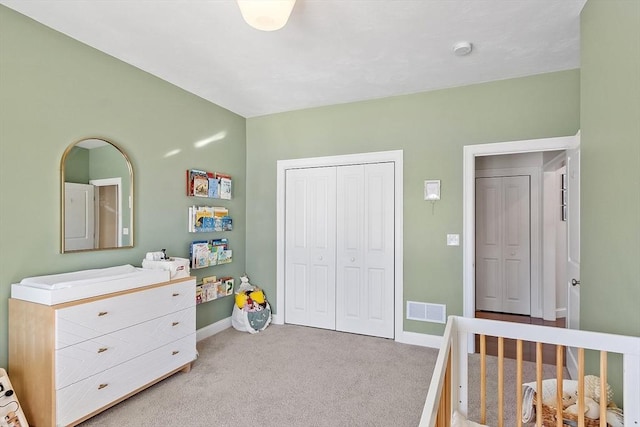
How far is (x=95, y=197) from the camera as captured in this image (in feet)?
8.13

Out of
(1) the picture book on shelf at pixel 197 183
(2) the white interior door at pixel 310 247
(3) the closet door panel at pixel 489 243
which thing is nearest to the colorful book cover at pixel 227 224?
(1) the picture book on shelf at pixel 197 183

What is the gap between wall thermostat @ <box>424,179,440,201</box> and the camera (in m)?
3.21

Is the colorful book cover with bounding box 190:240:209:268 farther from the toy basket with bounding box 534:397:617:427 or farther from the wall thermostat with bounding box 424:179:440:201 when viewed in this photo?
the toy basket with bounding box 534:397:617:427

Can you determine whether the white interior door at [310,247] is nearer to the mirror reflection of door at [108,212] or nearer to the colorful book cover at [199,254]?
the colorful book cover at [199,254]

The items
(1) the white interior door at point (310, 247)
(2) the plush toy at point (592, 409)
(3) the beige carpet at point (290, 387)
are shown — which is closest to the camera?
(2) the plush toy at point (592, 409)

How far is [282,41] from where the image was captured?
92.7 inches

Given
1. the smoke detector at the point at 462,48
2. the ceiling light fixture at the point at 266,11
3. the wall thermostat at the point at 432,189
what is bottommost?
the wall thermostat at the point at 432,189

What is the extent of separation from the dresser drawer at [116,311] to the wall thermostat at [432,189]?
232 centimetres

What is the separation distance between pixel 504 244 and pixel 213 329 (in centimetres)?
388

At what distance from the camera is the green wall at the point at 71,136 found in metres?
2.01

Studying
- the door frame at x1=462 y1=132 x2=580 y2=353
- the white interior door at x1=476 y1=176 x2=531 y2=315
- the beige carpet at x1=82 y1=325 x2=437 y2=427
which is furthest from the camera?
the white interior door at x1=476 y1=176 x2=531 y2=315

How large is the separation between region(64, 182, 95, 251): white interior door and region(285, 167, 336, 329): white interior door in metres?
1.99

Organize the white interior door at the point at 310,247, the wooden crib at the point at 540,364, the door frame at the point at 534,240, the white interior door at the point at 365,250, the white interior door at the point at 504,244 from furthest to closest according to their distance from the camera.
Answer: the white interior door at the point at 504,244, the door frame at the point at 534,240, the white interior door at the point at 310,247, the white interior door at the point at 365,250, the wooden crib at the point at 540,364

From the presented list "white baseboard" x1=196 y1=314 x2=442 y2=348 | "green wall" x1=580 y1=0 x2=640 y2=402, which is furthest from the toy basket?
"white baseboard" x1=196 y1=314 x2=442 y2=348
